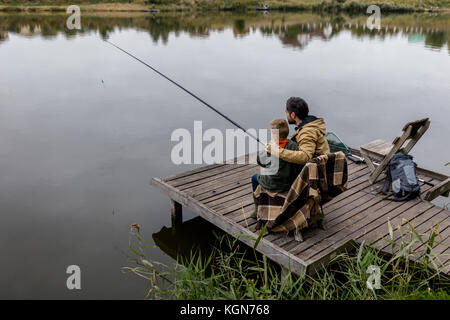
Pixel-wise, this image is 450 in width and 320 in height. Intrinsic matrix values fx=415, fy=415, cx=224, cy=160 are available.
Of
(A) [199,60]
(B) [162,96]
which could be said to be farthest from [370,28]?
(B) [162,96]

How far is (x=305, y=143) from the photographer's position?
3930 millimetres

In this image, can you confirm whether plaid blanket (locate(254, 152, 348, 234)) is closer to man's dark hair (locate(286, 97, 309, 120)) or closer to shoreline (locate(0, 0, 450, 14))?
man's dark hair (locate(286, 97, 309, 120))

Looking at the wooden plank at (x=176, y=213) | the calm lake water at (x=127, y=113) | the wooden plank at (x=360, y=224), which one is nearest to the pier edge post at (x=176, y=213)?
the wooden plank at (x=176, y=213)

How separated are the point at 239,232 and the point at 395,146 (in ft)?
7.74

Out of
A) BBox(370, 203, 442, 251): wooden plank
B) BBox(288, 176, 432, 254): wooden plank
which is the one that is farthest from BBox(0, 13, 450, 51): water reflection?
BBox(370, 203, 442, 251): wooden plank

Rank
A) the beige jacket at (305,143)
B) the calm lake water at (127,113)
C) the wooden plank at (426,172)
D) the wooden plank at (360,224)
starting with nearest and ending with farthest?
the beige jacket at (305,143), the wooden plank at (360,224), the calm lake water at (127,113), the wooden plank at (426,172)

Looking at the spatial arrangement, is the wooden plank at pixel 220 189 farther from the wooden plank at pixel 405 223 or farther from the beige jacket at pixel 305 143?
the wooden plank at pixel 405 223

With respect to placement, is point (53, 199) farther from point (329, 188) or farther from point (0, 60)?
point (0, 60)

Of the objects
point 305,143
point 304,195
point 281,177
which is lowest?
point 304,195

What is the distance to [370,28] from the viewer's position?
Result: 33500 millimetres

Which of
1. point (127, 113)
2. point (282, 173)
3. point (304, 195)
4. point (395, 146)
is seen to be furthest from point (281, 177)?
point (127, 113)

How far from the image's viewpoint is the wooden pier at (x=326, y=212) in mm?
4199

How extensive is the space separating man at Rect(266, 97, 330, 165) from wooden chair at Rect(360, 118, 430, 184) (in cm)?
173

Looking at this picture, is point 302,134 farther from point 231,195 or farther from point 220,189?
point 220,189
